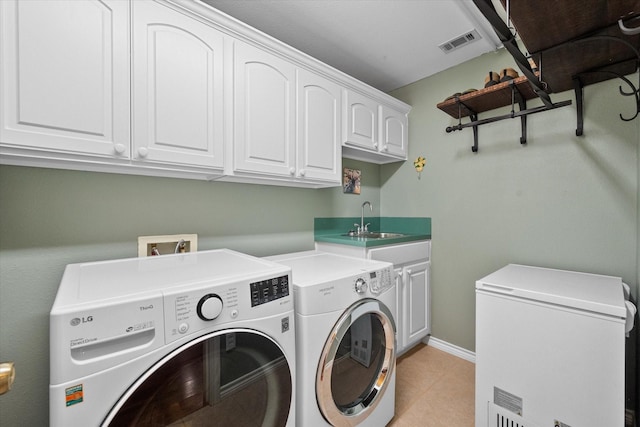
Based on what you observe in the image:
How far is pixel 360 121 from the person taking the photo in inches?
83.7

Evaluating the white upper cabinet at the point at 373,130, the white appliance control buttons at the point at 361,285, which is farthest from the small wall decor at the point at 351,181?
the white appliance control buttons at the point at 361,285

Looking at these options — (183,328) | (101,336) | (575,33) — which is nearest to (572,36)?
(575,33)

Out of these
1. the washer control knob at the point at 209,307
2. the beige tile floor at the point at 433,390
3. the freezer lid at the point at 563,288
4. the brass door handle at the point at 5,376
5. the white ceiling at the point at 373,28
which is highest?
the white ceiling at the point at 373,28

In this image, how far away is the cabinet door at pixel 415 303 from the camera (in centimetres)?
214

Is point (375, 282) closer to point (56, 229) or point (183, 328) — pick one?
point (183, 328)

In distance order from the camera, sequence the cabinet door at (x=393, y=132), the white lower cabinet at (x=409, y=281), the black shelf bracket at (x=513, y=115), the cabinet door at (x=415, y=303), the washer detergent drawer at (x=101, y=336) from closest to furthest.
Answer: the washer detergent drawer at (x=101, y=336)
the black shelf bracket at (x=513, y=115)
the white lower cabinet at (x=409, y=281)
the cabinet door at (x=415, y=303)
the cabinet door at (x=393, y=132)

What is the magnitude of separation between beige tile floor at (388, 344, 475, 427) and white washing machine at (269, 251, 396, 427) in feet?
0.80

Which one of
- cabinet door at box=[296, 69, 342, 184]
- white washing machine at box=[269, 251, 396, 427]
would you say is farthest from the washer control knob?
cabinet door at box=[296, 69, 342, 184]

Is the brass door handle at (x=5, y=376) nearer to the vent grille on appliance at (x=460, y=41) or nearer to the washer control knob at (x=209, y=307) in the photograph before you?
the washer control knob at (x=209, y=307)

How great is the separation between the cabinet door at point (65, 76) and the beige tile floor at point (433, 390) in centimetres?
210

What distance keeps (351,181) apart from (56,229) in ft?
6.75

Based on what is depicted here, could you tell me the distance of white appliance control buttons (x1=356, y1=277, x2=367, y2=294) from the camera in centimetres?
130

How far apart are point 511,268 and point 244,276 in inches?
69.0

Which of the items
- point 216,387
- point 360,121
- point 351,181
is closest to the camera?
point 216,387
